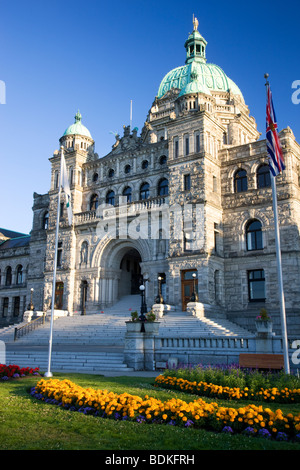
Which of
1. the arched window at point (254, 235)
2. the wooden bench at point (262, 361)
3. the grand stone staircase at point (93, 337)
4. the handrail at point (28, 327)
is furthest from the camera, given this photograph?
the arched window at point (254, 235)

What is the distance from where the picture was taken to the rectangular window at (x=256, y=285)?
32.0 meters

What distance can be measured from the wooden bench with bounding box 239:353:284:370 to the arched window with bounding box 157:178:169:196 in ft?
73.0

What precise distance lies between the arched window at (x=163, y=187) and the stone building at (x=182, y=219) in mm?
92

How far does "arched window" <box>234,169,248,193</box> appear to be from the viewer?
3478 cm

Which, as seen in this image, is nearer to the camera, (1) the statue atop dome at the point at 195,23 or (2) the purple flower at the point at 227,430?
(2) the purple flower at the point at 227,430

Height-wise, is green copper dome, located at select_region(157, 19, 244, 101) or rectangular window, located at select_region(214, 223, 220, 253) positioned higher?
green copper dome, located at select_region(157, 19, 244, 101)

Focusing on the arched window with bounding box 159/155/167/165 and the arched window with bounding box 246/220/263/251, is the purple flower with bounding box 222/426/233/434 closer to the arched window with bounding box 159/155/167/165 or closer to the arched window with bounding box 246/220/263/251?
the arched window with bounding box 246/220/263/251

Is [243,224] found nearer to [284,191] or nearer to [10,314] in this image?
[284,191]

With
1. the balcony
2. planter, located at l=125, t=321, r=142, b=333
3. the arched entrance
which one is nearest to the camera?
planter, located at l=125, t=321, r=142, b=333

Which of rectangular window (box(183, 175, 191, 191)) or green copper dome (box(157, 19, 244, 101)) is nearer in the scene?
rectangular window (box(183, 175, 191, 191))

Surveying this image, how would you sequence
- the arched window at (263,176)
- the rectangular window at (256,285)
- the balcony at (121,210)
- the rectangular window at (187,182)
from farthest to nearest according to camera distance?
1. the balcony at (121,210)
2. the rectangular window at (187,182)
3. the arched window at (263,176)
4. the rectangular window at (256,285)

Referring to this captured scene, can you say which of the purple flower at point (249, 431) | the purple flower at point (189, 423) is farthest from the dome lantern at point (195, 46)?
the purple flower at point (249, 431)

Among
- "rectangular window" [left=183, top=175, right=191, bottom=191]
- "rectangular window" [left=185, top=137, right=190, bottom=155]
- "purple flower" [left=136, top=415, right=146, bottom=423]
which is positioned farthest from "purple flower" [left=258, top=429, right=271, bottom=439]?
"rectangular window" [left=185, top=137, right=190, bottom=155]

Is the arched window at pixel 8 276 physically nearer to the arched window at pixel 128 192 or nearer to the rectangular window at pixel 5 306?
the rectangular window at pixel 5 306
